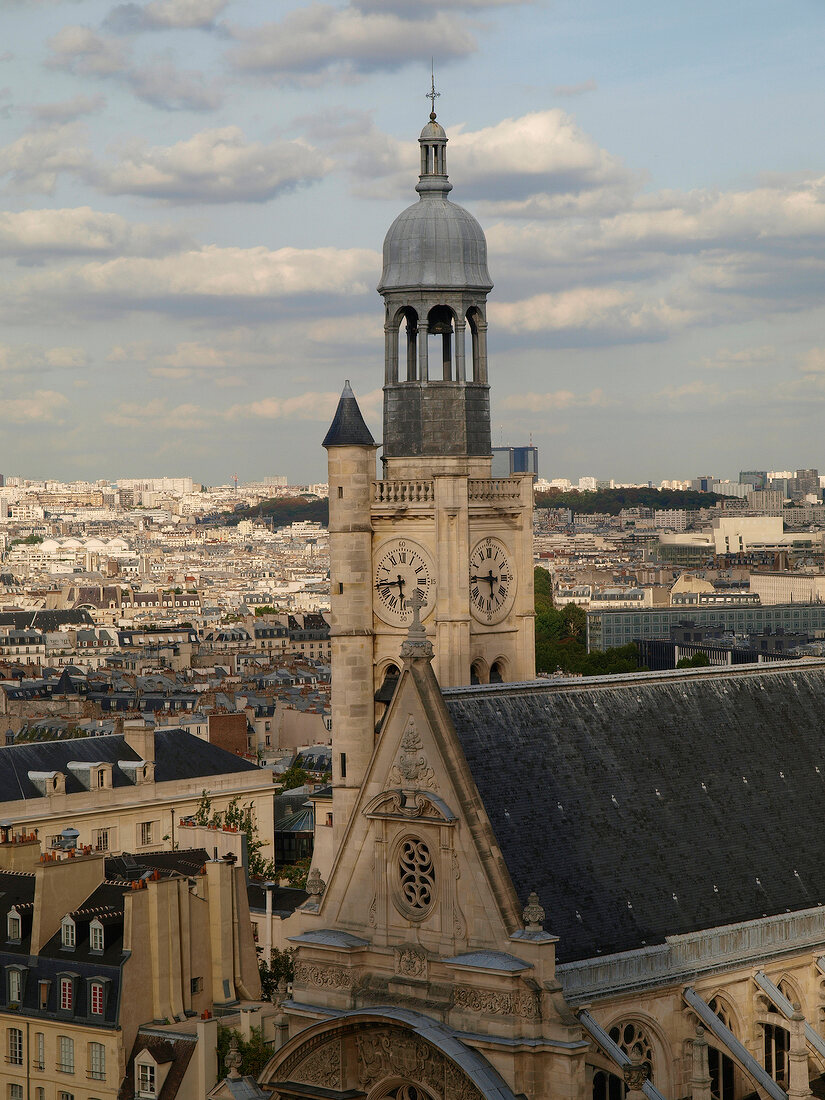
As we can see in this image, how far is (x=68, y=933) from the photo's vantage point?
54625mm

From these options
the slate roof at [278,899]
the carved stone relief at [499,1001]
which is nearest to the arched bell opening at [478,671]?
the slate roof at [278,899]

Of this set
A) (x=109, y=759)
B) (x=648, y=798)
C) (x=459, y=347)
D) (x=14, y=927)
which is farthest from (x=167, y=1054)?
(x=109, y=759)

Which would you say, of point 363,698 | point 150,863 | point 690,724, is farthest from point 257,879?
point 690,724

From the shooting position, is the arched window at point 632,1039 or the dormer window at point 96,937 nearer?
the arched window at point 632,1039

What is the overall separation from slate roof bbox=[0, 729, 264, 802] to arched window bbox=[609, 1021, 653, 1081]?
174 ft

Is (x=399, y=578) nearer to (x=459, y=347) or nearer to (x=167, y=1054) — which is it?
(x=459, y=347)

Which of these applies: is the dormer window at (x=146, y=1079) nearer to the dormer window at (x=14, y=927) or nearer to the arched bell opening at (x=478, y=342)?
the dormer window at (x=14, y=927)

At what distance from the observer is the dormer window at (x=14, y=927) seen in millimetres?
55906

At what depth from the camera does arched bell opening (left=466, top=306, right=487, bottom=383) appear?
192 ft

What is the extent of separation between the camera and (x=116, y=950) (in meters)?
53.5

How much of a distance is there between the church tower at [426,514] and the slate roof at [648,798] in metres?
11.4

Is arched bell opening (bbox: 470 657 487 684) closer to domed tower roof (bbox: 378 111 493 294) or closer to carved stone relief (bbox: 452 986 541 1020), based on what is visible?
domed tower roof (bbox: 378 111 493 294)

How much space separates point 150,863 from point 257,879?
51.9ft

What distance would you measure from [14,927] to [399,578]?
13332 mm
